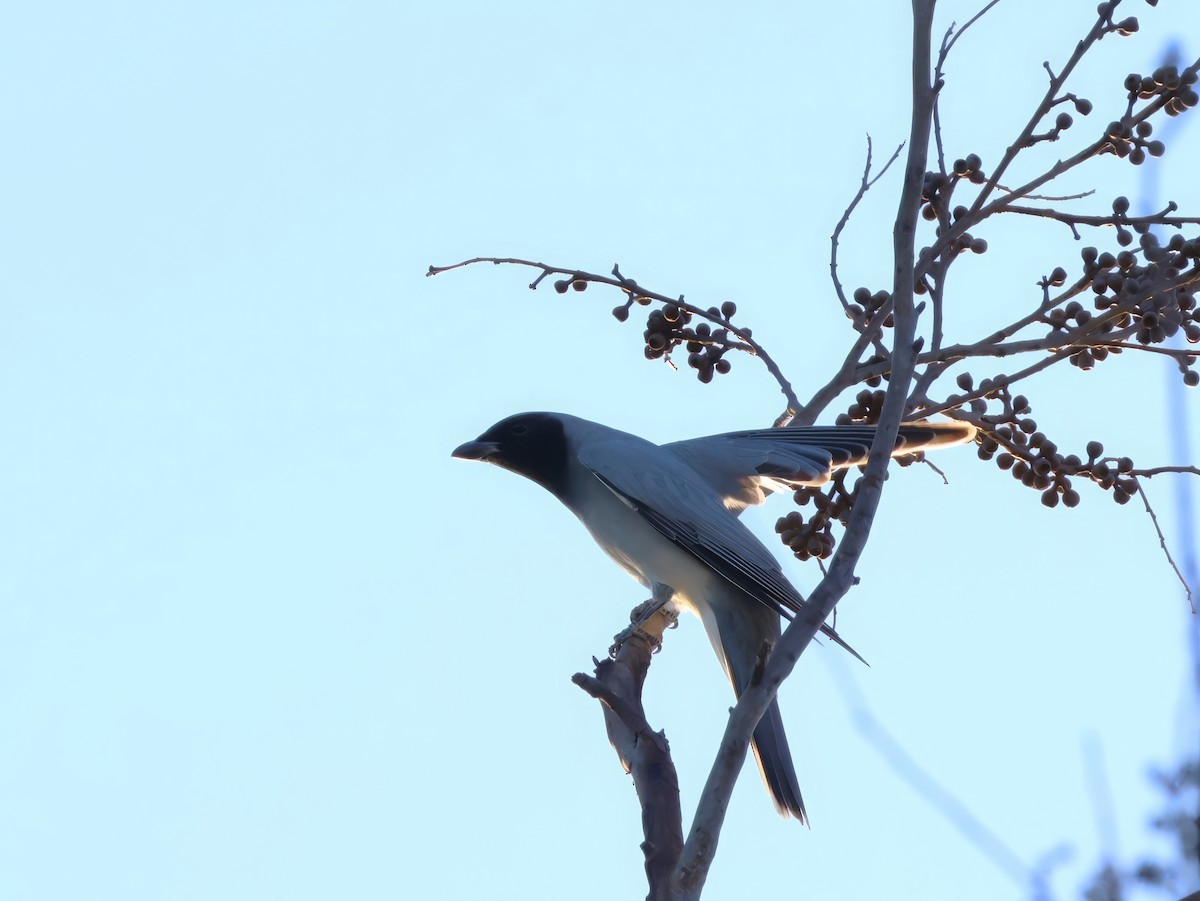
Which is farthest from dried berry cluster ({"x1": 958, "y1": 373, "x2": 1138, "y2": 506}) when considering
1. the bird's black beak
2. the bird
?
the bird's black beak

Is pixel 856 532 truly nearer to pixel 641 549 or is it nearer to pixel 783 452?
pixel 783 452

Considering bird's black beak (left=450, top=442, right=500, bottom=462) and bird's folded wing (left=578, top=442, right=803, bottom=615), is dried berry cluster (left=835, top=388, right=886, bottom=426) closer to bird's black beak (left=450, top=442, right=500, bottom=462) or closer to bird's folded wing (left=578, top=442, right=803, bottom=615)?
bird's folded wing (left=578, top=442, right=803, bottom=615)

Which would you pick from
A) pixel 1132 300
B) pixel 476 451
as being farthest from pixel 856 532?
pixel 476 451

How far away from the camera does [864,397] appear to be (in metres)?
5.25

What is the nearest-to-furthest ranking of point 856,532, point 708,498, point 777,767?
point 856,532 → point 777,767 → point 708,498

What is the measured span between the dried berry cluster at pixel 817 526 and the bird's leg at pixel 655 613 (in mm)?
583

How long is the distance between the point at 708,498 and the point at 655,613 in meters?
0.51

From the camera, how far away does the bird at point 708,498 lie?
491 cm

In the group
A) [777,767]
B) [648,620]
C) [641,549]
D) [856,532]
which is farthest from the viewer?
[641,549]

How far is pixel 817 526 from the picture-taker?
500 cm

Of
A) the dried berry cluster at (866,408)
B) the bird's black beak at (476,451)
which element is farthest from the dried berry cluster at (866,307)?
the bird's black beak at (476,451)

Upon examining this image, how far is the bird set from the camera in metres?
4.91

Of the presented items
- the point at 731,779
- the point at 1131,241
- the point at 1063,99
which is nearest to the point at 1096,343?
the point at 1131,241

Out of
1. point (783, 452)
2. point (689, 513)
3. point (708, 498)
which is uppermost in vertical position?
point (783, 452)
